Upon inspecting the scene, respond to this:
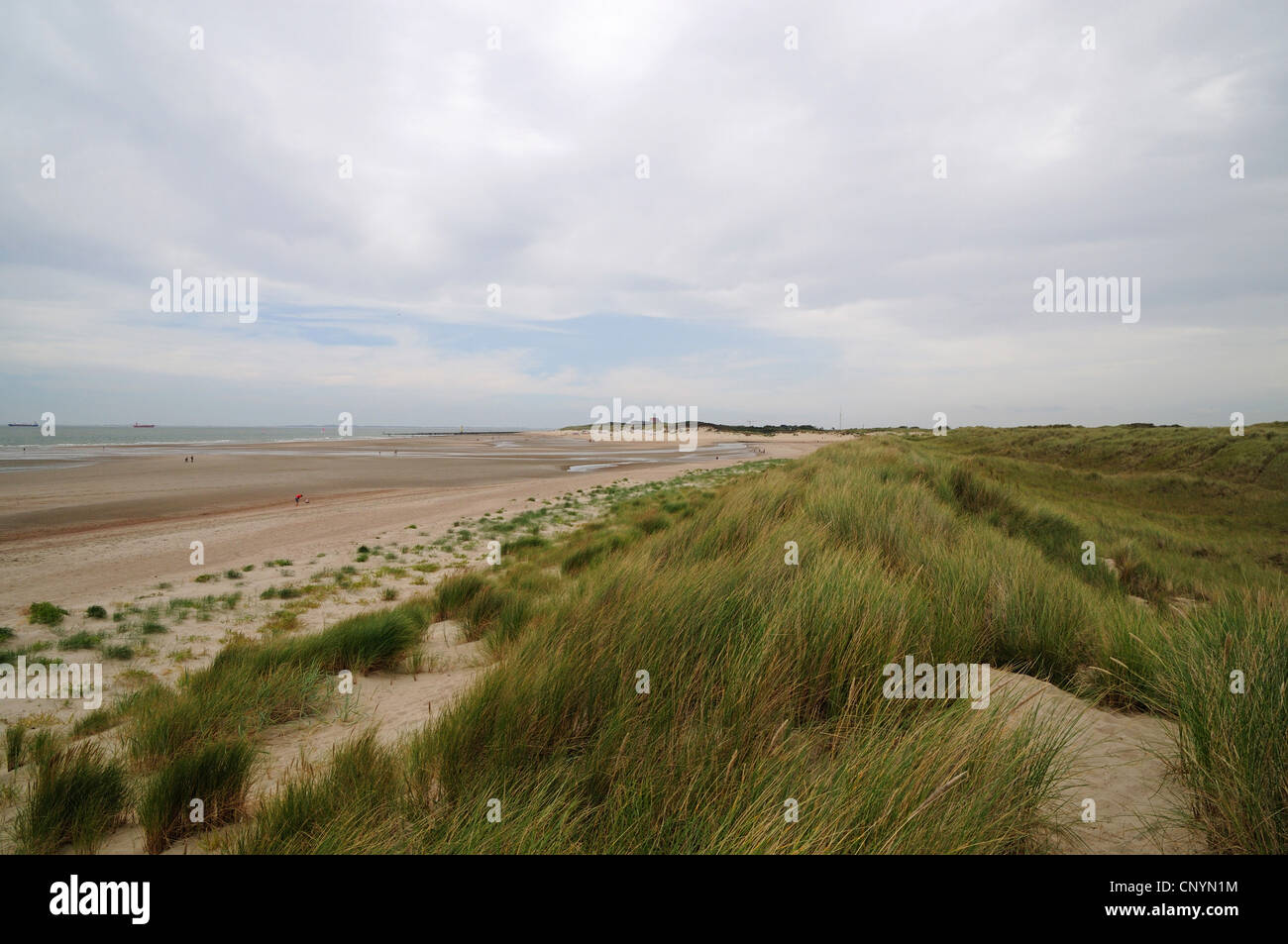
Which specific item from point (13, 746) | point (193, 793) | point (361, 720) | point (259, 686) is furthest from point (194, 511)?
point (193, 793)

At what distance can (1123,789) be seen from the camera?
7.80 feet

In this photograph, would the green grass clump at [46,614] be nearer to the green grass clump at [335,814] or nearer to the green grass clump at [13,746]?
the green grass clump at [13,746]

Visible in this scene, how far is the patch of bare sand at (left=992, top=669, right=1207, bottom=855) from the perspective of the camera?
6.81ft

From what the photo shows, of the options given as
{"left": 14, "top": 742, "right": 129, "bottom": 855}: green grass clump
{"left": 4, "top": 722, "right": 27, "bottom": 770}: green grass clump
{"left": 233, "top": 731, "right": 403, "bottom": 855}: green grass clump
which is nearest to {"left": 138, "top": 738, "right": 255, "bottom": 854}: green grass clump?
{"left": 14, "top": 742, "right": 129, "bottom": 855}: green grass clump

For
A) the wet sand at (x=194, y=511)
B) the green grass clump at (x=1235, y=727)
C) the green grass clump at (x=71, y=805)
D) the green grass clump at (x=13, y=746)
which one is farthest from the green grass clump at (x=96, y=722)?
the green grass clump at (x=1235, y=727)

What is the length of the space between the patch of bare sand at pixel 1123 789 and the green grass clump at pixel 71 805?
4.60m

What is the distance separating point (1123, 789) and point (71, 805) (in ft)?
17.5

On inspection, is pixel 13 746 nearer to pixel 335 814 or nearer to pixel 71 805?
pixel 71 805

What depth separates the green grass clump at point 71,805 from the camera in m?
2.63

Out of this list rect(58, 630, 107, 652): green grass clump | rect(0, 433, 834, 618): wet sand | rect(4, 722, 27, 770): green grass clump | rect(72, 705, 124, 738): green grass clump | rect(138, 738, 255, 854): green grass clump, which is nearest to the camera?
rect(138, 738, 255, 854): green grass clump

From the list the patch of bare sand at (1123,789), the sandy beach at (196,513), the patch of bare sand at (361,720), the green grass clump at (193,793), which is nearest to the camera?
the patch of bare sand at (1123,789)

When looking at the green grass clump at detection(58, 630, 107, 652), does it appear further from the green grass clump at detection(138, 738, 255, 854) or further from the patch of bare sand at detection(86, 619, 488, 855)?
the green grass clump at detection(138, 738, 255, 854)

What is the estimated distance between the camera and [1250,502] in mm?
17281

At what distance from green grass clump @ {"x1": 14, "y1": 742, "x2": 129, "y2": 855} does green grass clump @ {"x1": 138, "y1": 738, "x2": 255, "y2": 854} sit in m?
0.17
